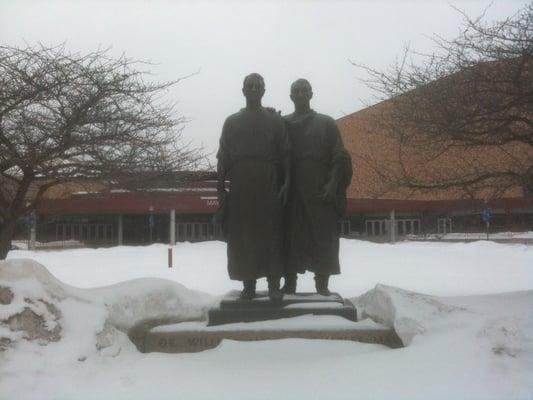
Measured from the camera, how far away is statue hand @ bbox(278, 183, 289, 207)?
645cm

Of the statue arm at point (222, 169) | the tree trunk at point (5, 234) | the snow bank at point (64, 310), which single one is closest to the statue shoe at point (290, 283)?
the statue arm at point (222, 169)

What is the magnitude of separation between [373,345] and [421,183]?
4.97 m

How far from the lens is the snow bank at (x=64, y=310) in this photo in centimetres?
524

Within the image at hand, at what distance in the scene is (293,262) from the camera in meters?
6.82

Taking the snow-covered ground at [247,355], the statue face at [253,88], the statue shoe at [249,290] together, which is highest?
the statue face at [253,88]

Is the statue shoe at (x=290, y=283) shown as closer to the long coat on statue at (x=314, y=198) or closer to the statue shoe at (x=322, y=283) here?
the long coat on statue at (x=314, y=198)

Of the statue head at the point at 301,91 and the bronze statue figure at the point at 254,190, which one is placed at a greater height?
the statue head at the point at 301,91

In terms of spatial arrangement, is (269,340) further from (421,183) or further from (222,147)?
(421,183)

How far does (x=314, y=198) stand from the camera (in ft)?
22.0

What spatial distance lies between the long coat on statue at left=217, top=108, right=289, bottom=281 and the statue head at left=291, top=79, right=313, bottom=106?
1.82 feet

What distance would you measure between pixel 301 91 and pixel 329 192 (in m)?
1.31

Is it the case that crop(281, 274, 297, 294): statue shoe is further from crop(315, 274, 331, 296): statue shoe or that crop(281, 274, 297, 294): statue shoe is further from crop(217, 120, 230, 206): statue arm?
crop(217, 120, 230, 206): statue arm

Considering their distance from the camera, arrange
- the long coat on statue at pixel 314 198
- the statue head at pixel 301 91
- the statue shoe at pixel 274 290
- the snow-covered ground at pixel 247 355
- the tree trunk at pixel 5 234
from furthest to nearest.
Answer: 1. the tree trunk at pixel 5 234
2. the statue head at pixel 301 91
3. the long coat on statue at pixel 314 198
4. the statue shoe at pixel 274 290
5. the snow-covered ground at pixel 247 355

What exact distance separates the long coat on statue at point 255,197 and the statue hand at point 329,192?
0.54 m
